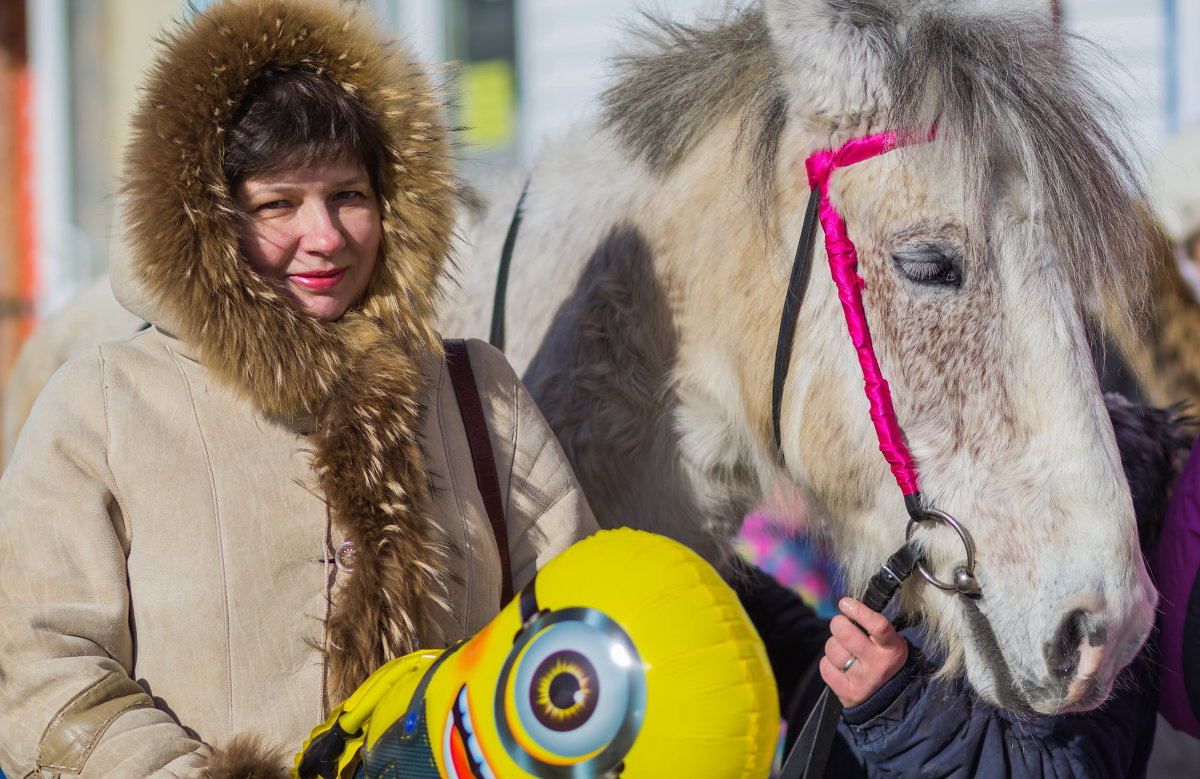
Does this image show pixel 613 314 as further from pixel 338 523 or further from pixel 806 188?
pixel 338 523

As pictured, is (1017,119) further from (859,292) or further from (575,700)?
(575,700)

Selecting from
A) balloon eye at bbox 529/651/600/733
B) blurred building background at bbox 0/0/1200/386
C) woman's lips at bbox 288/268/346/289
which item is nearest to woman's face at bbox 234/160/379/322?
woman's lips at bbox 288/268/346/289

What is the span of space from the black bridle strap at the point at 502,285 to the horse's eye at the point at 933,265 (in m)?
1.00

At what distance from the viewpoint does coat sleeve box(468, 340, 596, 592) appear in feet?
4.88

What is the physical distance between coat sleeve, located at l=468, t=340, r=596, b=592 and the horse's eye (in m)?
0.63

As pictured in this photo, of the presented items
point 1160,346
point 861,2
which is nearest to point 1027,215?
point 861,2

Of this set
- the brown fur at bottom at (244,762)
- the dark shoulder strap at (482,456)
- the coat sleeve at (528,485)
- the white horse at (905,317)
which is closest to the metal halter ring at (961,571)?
the white horse at (905,317)

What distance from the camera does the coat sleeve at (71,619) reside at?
1136 millimetres

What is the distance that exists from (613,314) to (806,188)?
1.62 ft

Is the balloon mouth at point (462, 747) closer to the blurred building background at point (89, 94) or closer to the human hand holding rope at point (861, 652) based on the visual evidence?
the human hand holding rope at point (861, 652)

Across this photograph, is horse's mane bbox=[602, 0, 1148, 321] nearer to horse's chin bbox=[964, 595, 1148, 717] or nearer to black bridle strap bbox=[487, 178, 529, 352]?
horse's chin bbox=[964, 595, 1148, 717]

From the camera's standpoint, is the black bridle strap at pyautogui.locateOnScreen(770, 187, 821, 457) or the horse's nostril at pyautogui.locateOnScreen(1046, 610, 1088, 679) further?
the black bridle strap at pyautogui.locateOnScreen(770, 187, 821, 457)

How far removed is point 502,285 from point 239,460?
3.24 ft

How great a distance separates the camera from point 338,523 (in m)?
1.29
